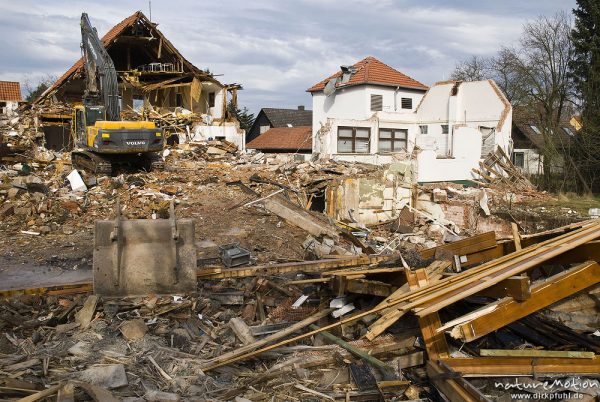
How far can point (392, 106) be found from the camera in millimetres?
31219

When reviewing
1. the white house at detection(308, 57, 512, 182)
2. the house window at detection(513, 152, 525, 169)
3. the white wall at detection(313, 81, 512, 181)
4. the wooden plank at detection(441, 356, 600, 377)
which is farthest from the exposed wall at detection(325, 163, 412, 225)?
the house window at detection(513, 152, 525, 169)

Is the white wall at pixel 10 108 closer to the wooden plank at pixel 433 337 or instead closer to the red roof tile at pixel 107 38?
the red roof tile at pixel 107 38

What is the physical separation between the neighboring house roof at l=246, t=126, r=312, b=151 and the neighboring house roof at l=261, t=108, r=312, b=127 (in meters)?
6.02

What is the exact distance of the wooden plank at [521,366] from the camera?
489 cm

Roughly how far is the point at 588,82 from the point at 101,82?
23.6 m

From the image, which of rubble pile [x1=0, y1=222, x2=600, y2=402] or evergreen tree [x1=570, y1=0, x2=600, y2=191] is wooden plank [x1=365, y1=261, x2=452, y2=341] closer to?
rubble pile [x1=0, y1=222, x2=600, y2=402]

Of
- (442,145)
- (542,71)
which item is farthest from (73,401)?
(542,71)

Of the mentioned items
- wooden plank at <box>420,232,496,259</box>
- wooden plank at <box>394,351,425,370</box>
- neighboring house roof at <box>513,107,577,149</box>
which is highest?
neighboring house roof at <box>513,107,577,149</box>

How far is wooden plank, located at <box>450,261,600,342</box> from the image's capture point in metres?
4.71

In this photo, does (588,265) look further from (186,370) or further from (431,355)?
(186,370)

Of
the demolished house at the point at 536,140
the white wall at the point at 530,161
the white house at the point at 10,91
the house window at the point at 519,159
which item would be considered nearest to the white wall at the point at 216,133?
the white house at the point at 10,91

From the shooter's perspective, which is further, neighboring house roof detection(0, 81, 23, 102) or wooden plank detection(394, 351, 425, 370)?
neighboring house roof detection(0, 81, 23, 102)

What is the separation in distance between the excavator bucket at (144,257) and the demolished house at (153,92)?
20169mm

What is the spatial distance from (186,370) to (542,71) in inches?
1225
